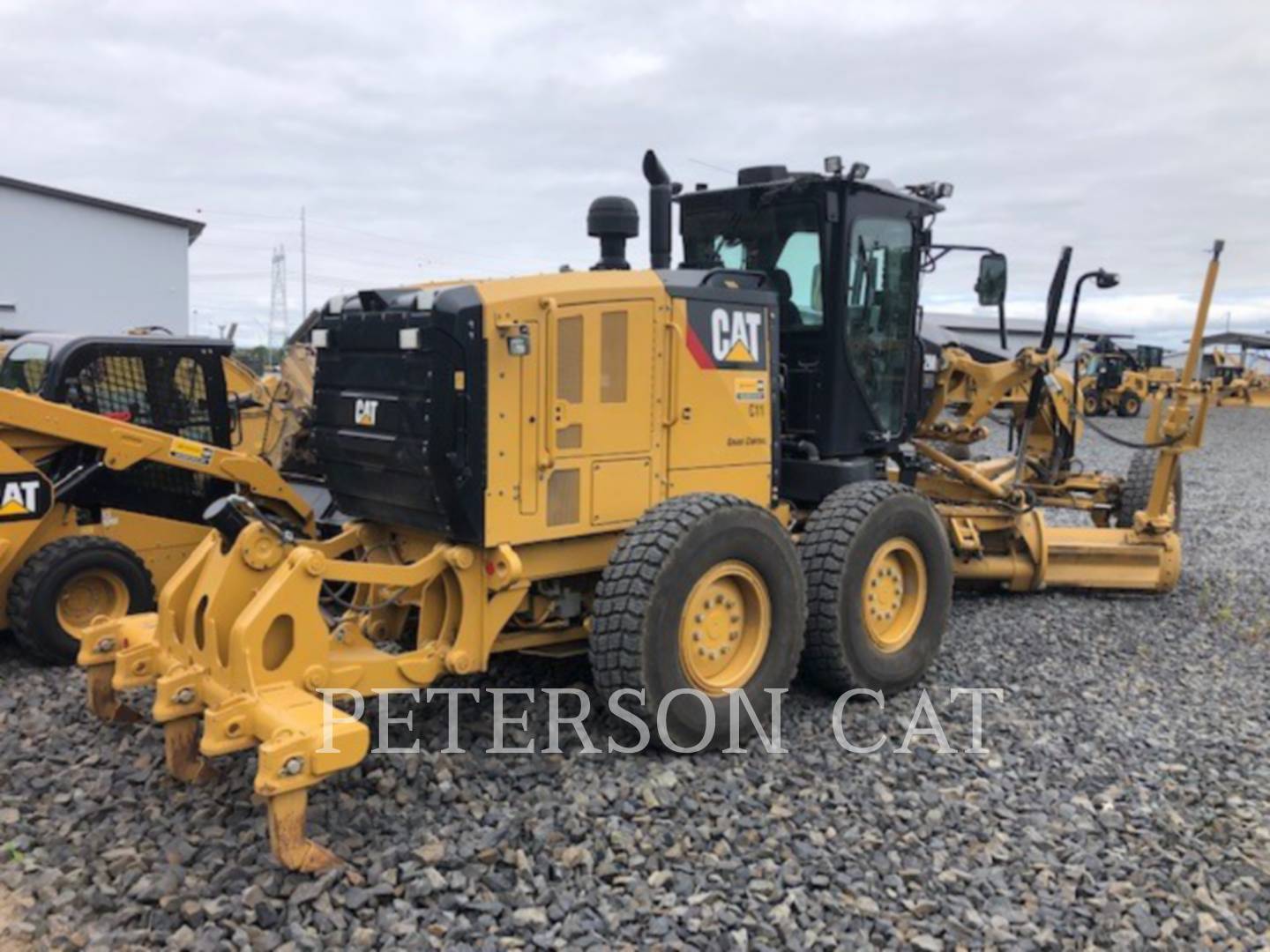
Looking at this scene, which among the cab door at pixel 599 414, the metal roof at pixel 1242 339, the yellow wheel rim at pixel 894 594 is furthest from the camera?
the metal roof at pixel 1242 339

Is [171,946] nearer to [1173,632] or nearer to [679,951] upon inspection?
[679,951]

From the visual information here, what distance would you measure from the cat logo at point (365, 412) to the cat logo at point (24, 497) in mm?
2467

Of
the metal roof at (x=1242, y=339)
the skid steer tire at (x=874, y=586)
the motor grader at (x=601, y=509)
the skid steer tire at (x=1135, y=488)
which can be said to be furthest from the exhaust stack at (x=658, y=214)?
the metal roof at (x=1242, y=339)

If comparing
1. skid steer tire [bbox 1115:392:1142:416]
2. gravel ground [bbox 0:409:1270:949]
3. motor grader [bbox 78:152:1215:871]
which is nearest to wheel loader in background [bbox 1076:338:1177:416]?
skid steer tire [bbox 1115:392:1142:416]

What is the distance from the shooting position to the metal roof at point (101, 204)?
86.4 feet

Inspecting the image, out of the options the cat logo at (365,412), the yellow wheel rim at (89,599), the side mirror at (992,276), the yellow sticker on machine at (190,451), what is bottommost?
the yellow wheel rim at (89,599)

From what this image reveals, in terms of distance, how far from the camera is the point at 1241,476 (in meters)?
18.0

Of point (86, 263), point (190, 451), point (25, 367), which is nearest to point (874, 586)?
point (190, 451)

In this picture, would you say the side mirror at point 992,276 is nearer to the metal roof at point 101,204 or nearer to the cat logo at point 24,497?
the cat logo at point 24,497

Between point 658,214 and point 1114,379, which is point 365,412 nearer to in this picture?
point 658,214

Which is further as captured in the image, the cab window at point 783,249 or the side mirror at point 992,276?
the side mirror at point 992,276

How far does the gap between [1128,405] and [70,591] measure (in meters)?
32.4

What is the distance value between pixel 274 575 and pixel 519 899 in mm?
1529

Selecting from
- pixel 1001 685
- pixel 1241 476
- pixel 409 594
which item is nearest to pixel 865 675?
pixel 1001 685
